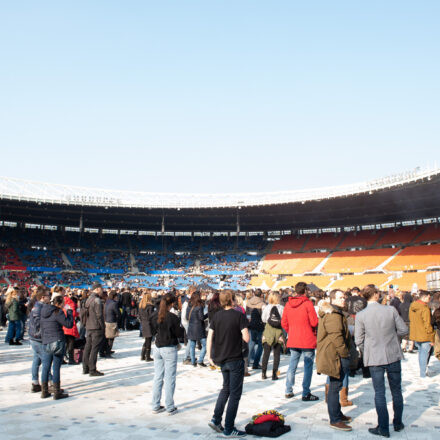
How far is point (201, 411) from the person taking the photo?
7148 millimetres

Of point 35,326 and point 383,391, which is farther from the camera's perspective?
point 35,326

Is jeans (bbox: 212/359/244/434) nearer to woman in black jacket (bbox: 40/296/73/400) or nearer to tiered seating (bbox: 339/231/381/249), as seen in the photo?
woman in black jacket (bbox: 40/296/73/400)

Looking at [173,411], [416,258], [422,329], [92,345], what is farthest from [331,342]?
[416,258]

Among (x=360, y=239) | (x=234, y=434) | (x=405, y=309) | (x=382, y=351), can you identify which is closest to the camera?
(x=234, y=434)

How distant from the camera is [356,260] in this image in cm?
4812

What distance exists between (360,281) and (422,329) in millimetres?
34451

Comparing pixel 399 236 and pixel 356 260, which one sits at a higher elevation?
pixel 399 236

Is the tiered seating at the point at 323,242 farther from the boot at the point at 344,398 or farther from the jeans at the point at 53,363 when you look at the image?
the jeans at the point at 53,363

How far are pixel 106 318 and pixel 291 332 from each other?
569cm

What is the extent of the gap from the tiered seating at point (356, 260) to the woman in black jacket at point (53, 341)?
41.2 meters

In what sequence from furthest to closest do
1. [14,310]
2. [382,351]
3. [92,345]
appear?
[14,310], [92,345], [382,351]

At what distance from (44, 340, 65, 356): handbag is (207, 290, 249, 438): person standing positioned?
292 cm

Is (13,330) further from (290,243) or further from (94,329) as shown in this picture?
(290,243)

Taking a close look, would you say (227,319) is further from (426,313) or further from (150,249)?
(150,249)
